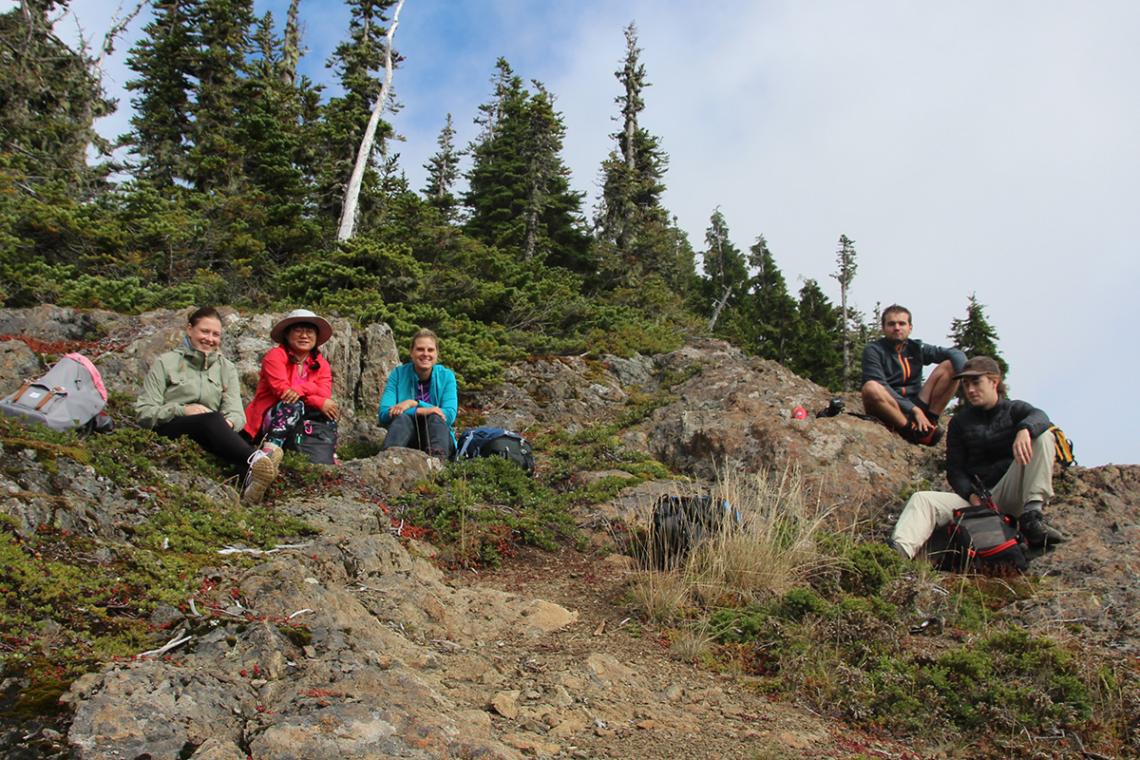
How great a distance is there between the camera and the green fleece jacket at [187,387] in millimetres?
5680

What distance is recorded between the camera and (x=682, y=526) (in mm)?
5090

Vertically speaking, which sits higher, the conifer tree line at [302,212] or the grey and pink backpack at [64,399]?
the conifer tree line at [302,212]

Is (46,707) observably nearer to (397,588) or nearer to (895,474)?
(397,588)

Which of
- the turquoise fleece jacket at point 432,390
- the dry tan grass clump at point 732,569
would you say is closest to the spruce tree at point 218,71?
the turquoise fleece jacket at point 432,390

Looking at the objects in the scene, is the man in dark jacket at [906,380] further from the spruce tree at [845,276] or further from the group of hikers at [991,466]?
the spruce tree at [845,276]

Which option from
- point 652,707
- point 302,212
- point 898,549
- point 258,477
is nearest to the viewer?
point 652,707

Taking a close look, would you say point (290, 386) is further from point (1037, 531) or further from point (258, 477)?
point (1037, 531)

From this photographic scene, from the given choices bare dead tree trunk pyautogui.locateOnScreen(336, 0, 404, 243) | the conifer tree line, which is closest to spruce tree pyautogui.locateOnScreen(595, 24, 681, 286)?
the conifer tree line

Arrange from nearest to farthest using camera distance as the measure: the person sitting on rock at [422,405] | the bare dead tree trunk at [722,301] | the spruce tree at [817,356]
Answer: the person sitting on rock at [422,405]
the spruce tree at [817,356]
the bare dead tree trunk at [722,301]

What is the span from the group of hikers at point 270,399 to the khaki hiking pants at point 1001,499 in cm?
430

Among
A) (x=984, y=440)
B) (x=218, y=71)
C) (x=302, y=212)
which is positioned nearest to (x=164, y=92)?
(x=218, y=71)

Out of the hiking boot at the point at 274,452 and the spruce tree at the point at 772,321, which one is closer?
the hiking boot at the point at 274,452

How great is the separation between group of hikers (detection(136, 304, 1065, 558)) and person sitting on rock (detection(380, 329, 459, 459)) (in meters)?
0.01

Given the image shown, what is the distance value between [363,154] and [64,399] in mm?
15966
